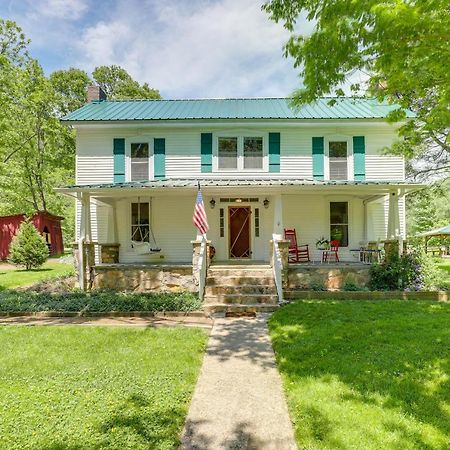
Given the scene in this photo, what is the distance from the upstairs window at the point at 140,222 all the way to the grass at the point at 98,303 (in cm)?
371

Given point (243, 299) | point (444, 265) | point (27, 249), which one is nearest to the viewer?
point (243, 299)

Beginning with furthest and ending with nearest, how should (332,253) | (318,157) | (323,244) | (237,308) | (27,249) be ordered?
(27,249)
(318,157)
(332,253)
(323,244)
(237,308)

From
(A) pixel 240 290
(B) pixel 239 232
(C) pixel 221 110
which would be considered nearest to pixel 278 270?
(A) pixel 240 290

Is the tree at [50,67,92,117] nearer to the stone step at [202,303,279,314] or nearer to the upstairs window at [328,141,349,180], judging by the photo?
the upstairs window at [328,141,349,180]

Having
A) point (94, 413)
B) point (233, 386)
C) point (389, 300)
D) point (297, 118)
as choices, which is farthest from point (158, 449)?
point (297, 118)

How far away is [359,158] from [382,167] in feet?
3.29

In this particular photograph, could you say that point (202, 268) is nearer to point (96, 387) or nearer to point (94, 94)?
point (96, 387)

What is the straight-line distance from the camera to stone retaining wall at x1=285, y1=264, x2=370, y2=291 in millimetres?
9641

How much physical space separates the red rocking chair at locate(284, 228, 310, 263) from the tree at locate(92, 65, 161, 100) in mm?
28262

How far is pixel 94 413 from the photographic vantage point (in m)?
3.35

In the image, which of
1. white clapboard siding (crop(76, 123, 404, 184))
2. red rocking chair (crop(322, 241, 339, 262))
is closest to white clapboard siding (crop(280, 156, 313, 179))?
white clapboard siding (crop(76, 123, 404, 184))

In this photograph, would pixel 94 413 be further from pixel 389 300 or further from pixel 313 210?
pixel 313 210

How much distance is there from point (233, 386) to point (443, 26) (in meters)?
5.33

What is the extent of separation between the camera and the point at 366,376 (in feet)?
13.4
